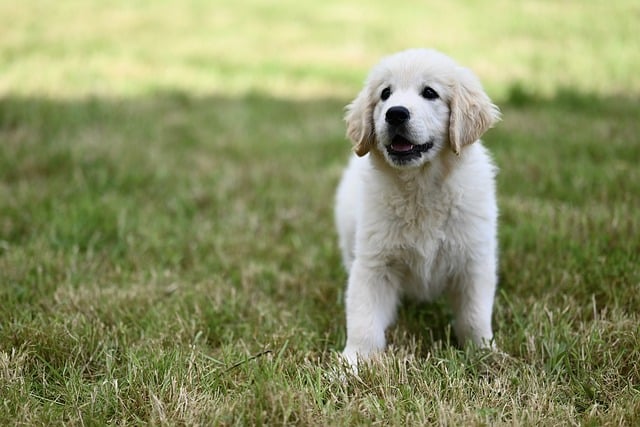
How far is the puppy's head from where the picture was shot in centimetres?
265

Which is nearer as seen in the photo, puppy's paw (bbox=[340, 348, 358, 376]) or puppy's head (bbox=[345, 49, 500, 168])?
puppy's paw (bbox=[340, 348, 358, 376])

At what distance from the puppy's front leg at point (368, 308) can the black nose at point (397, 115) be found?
0.59 m

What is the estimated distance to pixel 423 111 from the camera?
2.67 metres

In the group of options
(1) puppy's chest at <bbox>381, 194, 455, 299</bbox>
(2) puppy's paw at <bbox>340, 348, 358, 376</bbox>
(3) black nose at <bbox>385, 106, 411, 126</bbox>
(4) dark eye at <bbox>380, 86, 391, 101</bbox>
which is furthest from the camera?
(4) dark eye at <bbox>380, 86, 391, 101</bbox>

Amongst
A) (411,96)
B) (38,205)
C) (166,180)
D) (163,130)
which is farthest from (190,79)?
(411,96)

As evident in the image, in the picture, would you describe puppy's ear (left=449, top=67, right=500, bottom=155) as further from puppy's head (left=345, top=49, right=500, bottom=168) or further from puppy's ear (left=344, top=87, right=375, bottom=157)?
puppy's ear (left=344, top=87, right=375, bottom=157)

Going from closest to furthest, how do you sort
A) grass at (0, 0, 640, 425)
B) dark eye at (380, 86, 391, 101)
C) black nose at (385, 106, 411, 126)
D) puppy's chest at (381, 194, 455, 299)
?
grass at (0, 0, 640, 425) → black nose at (385, 106, 411, 126) → puppy's chest at (381, 194, 455, 299) → dark eye at (380, 86, 391, 101)

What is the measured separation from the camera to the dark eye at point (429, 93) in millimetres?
2745

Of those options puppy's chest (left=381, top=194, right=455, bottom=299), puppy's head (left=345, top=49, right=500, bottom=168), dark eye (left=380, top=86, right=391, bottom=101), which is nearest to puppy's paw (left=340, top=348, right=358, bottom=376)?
puppy's chest (left=381, top=194, right=455, bottom=299)

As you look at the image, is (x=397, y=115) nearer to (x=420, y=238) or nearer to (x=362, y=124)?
(x=362, y=124)

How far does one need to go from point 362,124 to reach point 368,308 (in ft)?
2.55

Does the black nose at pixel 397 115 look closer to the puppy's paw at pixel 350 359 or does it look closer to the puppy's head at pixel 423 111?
the puppy's head at pixel 423 111

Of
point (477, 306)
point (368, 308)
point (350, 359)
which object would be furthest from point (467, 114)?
point (350, 359)

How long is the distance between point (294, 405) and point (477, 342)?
955 millimetres
